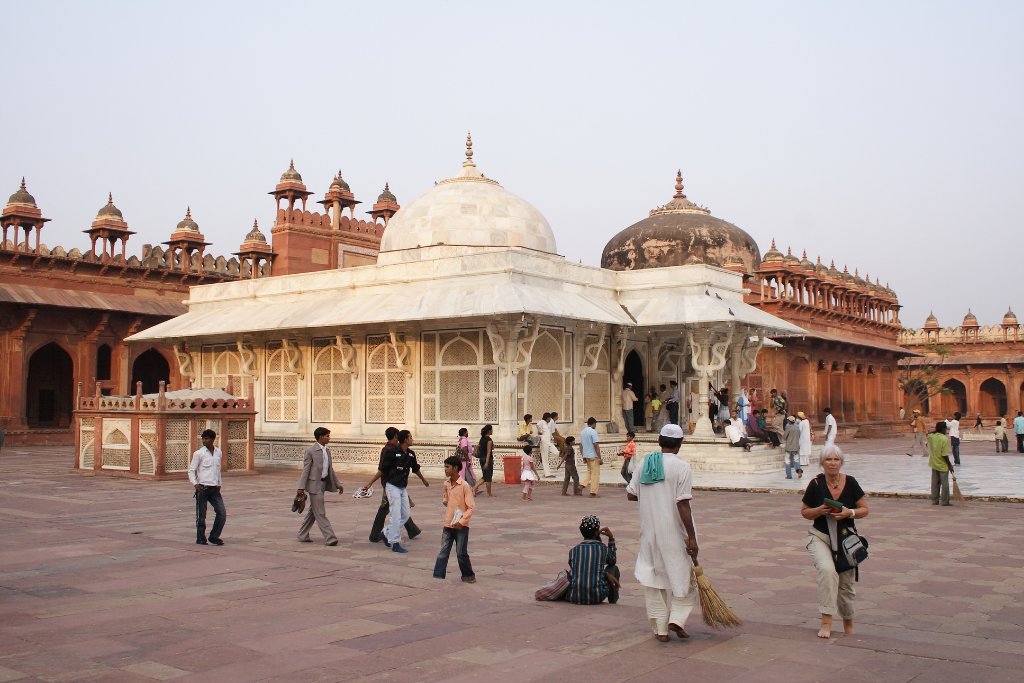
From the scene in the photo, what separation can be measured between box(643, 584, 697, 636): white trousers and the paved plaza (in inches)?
4.9

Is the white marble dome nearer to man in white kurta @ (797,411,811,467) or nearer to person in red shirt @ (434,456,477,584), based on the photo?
man in white kurta @ (797,411,811,467)

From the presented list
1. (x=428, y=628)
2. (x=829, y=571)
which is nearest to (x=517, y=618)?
(x=428, y=628)

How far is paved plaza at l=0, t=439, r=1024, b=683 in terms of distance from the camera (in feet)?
18.4

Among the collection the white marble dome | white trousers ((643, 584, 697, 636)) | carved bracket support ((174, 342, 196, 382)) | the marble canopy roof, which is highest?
the white marble dome

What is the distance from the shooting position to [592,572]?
7.34 meters

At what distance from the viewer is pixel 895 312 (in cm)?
5097

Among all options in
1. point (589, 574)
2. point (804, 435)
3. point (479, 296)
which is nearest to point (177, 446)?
point (479, 296)

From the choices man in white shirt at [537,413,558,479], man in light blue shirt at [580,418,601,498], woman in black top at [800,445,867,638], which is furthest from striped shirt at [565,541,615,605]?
man in white shirt at [537,413,558,479]

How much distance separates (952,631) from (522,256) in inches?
571

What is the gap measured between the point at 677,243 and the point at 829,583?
2976 centimetres

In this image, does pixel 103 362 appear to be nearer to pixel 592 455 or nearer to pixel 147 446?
pixel 147 446

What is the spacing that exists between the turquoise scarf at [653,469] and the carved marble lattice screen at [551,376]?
543 inches

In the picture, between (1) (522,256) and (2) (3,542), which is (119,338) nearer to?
(1) (522,256)

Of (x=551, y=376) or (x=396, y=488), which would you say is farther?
(x=551, y=376)
